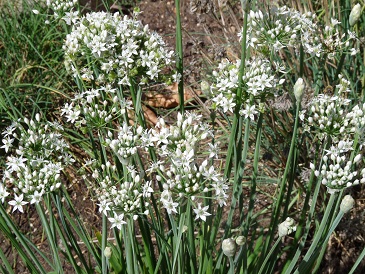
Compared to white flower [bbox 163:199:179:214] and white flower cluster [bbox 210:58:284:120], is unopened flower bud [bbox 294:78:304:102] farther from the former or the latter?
white flower [bbox 163:199:179:214]

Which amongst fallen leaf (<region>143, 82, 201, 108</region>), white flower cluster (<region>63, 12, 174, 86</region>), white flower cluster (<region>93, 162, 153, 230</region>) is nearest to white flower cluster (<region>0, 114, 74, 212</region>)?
white flower cluster (<region>93, 162, 153, 230</region>)

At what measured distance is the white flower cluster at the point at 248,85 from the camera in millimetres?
2045

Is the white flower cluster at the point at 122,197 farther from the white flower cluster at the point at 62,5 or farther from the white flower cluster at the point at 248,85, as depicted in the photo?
the white flower cluster at the point at 62,5

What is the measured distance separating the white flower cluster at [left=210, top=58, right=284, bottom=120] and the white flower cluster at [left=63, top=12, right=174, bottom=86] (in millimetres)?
271

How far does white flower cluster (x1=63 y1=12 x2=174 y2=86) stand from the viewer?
7.10ft

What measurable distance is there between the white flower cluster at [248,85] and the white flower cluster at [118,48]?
271 mm

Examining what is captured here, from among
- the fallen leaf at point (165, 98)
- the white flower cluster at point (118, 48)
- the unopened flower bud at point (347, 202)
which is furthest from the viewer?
the fallen leaf at point (165, 98)

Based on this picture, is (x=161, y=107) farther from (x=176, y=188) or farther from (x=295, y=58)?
(x=176, y=188)

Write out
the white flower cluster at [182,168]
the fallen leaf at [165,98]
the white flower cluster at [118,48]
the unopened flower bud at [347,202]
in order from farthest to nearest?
the fallen leaf at [165,98]
the white flower cluster at [118,48]
the unopened flower bud at [347,202]
the white flower cluster at [182,168]

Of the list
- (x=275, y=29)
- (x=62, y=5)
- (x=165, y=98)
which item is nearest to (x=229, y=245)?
(x=275, y=29)

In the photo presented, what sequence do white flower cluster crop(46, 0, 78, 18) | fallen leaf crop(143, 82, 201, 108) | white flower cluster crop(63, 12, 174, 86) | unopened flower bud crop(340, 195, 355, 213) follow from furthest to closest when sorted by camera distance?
fallen leaf crop(143, 82, 201, 108) < white flower cluster crop(46, 0, 78, 18) < white flower cluster crop(63, 12, 174, 86) < unopened flower bud crop(340, 195, 355, 213)

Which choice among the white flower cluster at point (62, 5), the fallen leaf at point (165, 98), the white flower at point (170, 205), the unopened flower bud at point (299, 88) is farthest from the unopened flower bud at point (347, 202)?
the fallen leaf at point (165, 98)

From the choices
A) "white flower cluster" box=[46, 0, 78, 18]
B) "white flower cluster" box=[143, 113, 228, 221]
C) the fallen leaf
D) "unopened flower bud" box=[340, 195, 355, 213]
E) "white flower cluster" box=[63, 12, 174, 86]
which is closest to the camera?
"white flower cluster" box=[143, 113, 228, 221]

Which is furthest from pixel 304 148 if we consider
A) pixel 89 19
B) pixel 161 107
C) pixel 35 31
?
pixel 35 31
